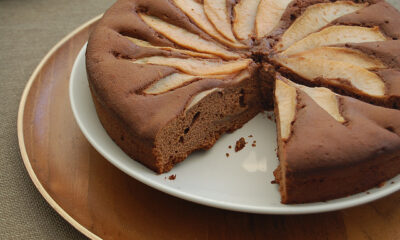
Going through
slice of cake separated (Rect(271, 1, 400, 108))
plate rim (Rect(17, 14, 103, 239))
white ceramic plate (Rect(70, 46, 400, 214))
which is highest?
slice of cake separated (Rect(271, 1, 400, 108))

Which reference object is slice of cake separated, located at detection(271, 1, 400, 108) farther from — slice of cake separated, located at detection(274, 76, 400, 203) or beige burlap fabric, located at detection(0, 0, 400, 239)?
beige burlap fabric, located at detection(0, 0, 400, 239)

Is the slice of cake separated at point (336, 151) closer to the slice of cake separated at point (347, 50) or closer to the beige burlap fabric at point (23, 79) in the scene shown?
the slice of cake separated at point (347, 50)

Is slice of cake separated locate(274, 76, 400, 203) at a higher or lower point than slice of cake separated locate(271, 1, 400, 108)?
lower

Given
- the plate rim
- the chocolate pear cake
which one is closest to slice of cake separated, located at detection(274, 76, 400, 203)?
the chocolate pear cake

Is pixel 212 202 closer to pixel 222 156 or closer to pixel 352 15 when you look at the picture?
pixel 222 156

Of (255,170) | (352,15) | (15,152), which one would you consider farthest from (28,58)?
(352,15)

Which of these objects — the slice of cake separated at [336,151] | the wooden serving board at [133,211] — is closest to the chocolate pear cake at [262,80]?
the slice of cake separated at [336,151]

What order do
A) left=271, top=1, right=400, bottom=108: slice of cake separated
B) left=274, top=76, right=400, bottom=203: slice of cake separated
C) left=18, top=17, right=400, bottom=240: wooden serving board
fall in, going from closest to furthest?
left=274, top=76, right=400, bottom=203: slice of cake separated, left=18, top=17, right=400, bottom=240: wooden serving board, left=271, top=1, right=400, bottom=108: slice of cake separated
